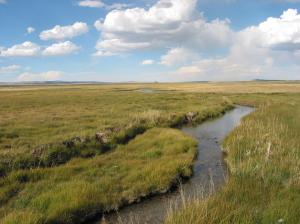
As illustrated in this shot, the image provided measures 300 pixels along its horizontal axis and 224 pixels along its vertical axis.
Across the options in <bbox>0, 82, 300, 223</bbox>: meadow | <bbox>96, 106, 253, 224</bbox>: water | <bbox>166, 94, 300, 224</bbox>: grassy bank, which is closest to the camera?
<bbox>166, 94, 300, 224</bbox>: grassy bank

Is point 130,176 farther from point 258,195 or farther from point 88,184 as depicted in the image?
point 258,195

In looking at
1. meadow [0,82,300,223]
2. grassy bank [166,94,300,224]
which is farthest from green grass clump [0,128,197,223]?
grassy bank [166,94,300,224]

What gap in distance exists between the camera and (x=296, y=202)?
25.8 ft

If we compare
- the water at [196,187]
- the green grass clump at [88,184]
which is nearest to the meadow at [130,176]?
the green grass clump at [88,184]

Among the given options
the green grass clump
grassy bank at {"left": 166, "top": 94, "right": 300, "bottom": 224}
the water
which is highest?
grassy bank at {"left": 166, "top": 94, "right": 300, "bottom": 224}

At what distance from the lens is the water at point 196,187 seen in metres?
9.26

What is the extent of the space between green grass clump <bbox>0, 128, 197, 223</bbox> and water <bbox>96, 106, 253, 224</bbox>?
1.41 ft

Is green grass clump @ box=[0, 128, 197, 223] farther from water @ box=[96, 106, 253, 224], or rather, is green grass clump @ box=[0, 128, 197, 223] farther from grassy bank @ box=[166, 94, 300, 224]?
grassy bank @ box=[166, 94, 300, 224]

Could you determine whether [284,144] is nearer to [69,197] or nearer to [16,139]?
[69,197]

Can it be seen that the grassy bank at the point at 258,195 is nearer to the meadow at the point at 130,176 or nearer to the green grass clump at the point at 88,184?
the meadow at the point at 130,176

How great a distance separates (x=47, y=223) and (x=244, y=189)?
564 centimetres

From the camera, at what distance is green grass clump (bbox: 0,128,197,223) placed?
9055mm

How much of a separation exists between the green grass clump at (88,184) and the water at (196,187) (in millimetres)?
430

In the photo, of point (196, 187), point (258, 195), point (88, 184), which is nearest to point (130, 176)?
point (88, 184)
